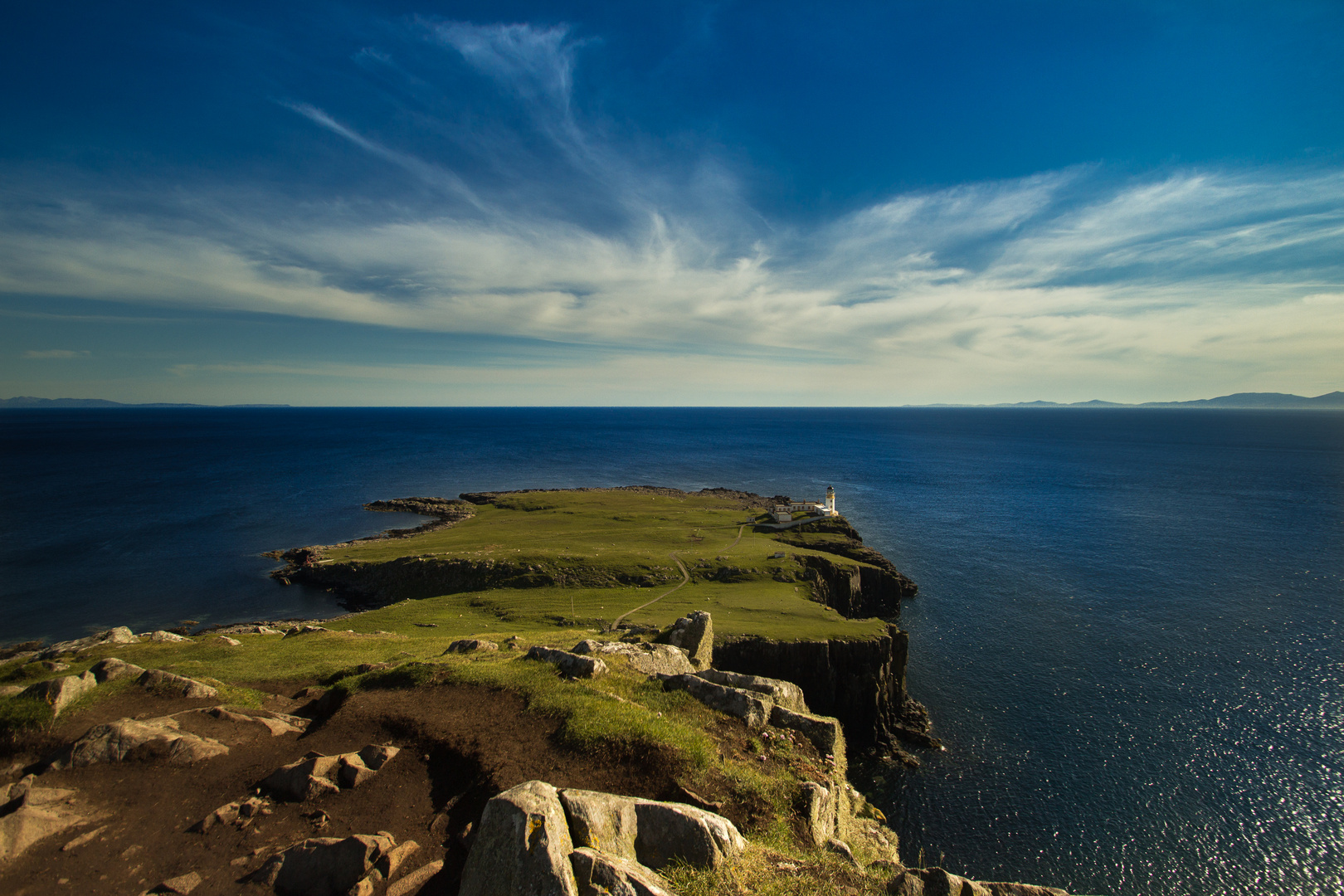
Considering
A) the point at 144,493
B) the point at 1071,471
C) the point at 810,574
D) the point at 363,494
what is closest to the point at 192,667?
the point at 810,574

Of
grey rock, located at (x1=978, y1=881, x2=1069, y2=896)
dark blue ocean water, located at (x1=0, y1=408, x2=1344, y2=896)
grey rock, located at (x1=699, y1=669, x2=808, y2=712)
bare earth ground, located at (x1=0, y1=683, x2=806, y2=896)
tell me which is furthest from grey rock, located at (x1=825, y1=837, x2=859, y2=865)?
dark blue ocean water, located at (x1=0, y1=408, x2=1344, y2=896)

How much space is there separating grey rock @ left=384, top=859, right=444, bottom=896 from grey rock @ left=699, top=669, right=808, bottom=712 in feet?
37.5

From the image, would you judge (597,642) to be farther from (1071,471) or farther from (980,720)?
(1071,471)

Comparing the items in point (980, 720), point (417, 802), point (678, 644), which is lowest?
point (980, 720)

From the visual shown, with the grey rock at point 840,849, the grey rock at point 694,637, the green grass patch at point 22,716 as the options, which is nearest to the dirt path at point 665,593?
the grey rock at point 694,637

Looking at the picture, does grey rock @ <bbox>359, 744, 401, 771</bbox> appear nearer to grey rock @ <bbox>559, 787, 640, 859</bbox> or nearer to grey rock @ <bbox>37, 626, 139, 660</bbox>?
grey rock @ <bbox>559, 787, 640, 859</bbox>

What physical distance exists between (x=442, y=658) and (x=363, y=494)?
4784 inches

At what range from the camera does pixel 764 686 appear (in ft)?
72.2

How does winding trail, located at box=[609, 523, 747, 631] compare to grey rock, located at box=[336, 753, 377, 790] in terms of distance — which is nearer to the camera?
grey rock, located at box=[336, 753, 377, 790]

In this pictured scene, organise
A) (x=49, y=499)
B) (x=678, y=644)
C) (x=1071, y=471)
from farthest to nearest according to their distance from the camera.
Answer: (x=1071, y=471) → (x=49, y=499) → (x=678, y=644)

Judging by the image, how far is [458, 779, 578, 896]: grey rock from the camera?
9.38 m

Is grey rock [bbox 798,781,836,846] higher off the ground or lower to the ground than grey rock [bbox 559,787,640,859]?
lower

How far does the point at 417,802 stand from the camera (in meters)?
13.9

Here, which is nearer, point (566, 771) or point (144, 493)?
point (566, 771)
